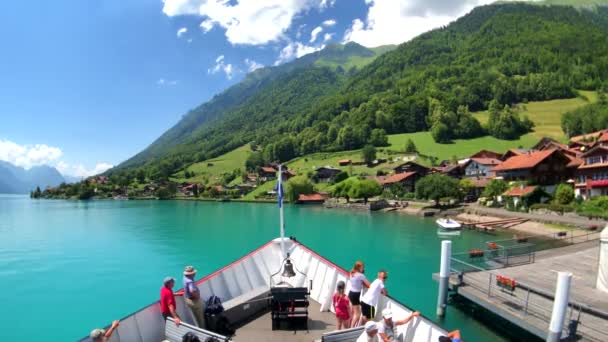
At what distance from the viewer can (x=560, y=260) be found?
21.1 meters

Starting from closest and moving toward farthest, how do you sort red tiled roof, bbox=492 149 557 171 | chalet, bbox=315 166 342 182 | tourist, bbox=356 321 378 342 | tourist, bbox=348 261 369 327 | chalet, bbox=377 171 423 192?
tourist, bbox=356 321 378 342 → tourist, bbox=348 261 369 327 → red tiled roof, bbox=492 149 557 171 → chalet, bbox=377 171 423 192 → chalet, bbox=315 166 342 182

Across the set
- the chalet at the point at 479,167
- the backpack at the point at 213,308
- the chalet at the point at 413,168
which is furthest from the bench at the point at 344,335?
the chalet at the point at 413,168

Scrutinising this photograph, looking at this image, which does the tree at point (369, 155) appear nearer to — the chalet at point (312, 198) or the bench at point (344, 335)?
the chalet at point (312, 198)

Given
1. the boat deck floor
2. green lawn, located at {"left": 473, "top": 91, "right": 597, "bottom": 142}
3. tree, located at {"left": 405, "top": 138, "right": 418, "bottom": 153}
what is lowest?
the boat deck floor

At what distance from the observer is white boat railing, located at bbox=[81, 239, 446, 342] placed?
25.0ft

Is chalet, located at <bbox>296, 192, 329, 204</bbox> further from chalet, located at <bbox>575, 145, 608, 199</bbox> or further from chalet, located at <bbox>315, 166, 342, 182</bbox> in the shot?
chalet, located at <bbox>575, 145, 608, 199</bbox>

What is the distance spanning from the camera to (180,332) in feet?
24.5

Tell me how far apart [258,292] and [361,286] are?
3480 mm

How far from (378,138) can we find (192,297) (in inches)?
6166

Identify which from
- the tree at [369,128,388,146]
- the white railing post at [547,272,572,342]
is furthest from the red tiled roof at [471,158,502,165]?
the white railing post at [547,272,572,342]

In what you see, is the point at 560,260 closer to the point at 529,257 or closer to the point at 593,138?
the point at 529,257

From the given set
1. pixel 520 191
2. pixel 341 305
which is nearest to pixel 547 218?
pixel 520 191

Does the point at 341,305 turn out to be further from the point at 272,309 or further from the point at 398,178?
the point at 398,178

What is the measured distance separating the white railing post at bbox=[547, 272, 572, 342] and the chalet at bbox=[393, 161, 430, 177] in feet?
323
